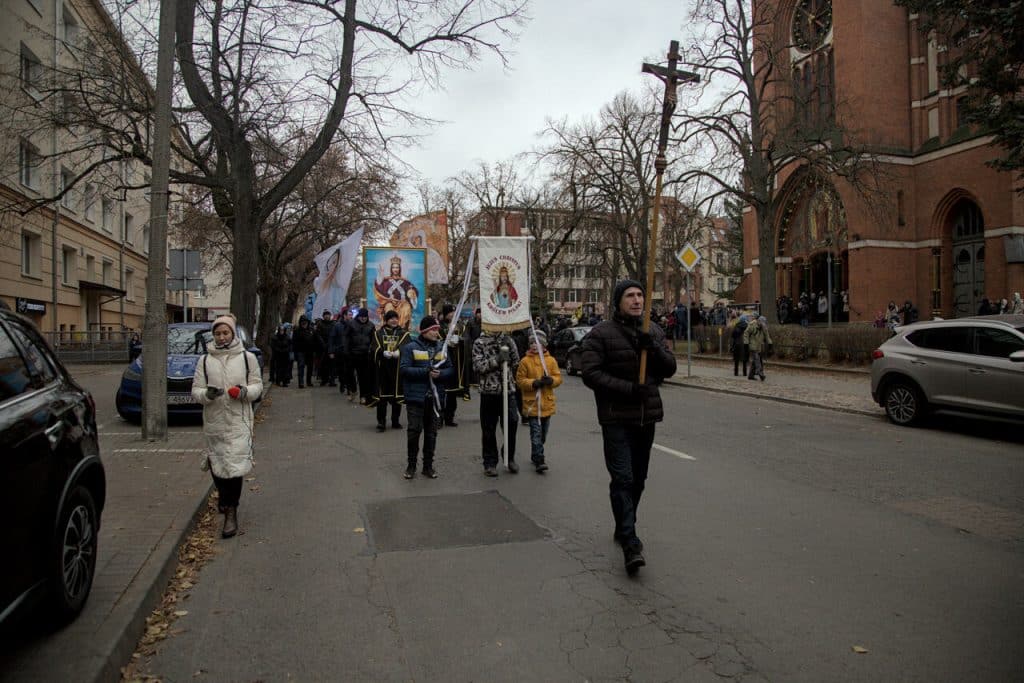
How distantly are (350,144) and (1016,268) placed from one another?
26016 mm

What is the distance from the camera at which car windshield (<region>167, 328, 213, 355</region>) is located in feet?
41.9

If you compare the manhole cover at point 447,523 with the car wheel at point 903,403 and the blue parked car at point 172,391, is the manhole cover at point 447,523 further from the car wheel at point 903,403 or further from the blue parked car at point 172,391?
the car wheel at point 903,403

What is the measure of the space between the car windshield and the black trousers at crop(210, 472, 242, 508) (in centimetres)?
737

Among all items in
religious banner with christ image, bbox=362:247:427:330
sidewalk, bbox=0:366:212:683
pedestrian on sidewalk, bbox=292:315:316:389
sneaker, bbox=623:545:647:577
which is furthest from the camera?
pedestrian on sidewalk, bbox=292:315:316:389

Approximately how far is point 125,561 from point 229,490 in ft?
3.83

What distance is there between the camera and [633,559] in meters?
4.74

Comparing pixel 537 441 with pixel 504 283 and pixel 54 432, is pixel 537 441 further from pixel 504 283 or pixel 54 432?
pixel 54 432

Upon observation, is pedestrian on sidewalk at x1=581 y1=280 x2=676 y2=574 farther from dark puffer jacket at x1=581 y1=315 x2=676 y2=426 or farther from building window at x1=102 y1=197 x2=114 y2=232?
building window at x1=102 y1=197 x2=114 y2=232

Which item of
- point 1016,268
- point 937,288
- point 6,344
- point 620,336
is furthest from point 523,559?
point 937,288

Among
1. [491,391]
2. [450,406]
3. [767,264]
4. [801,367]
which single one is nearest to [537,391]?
[491,391]

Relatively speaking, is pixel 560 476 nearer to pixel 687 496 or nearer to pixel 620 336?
pixel 687 496

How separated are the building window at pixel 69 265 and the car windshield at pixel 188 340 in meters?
20.5

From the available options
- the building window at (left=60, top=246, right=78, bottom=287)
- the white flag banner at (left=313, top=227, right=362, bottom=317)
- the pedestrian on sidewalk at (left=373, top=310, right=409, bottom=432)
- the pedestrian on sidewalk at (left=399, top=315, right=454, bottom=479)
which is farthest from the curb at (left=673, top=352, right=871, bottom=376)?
the building window at (left=60, top=246, right=78, bottom=287)

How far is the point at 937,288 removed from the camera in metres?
33.9
